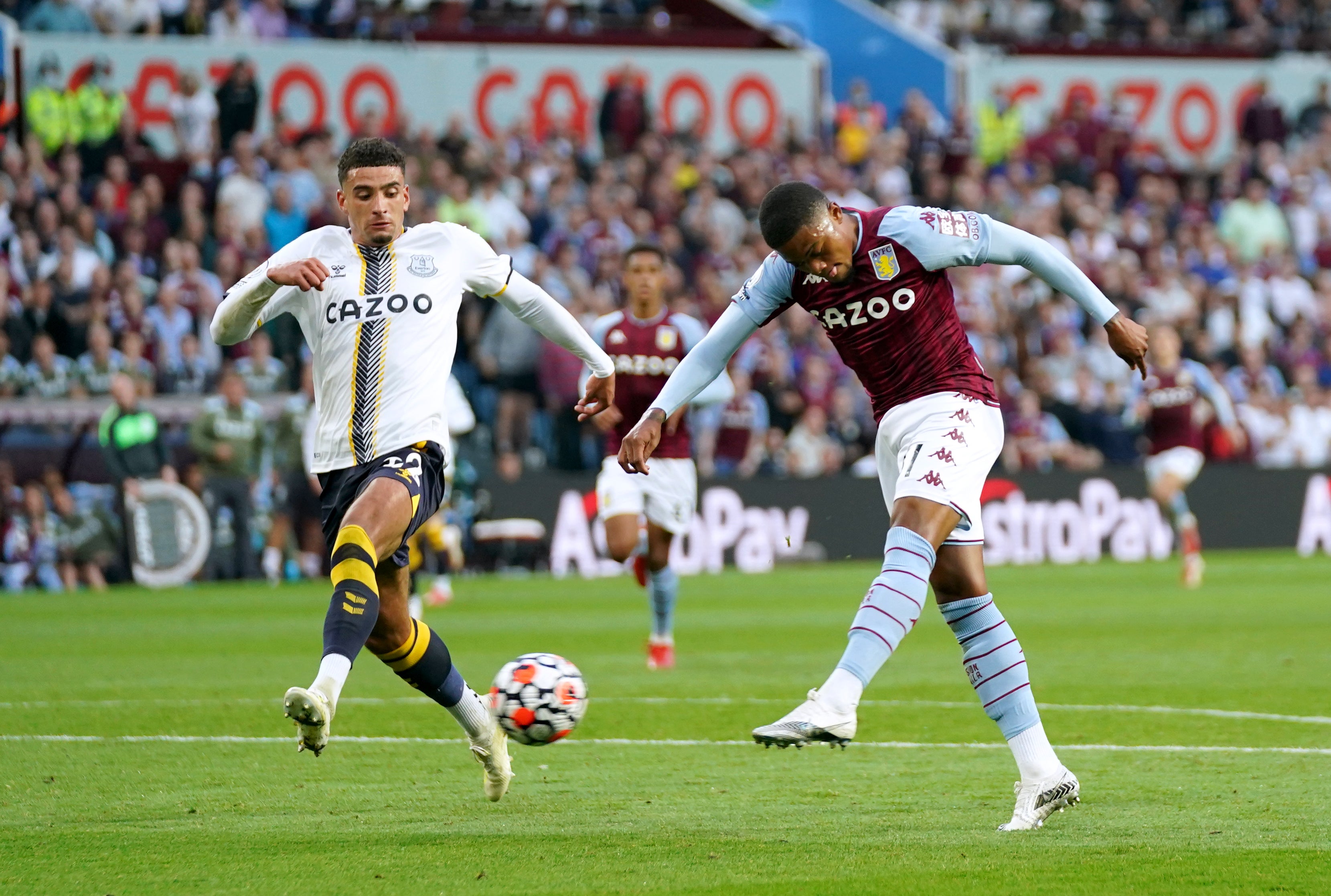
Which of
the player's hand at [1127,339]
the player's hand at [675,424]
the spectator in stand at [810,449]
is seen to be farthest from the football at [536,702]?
the spectator in stand at [810,449]

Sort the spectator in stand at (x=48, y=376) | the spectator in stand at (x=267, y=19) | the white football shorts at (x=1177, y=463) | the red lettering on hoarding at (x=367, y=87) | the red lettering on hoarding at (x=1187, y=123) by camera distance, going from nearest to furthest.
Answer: the spectator in stand at (x=48, y=376)
the white football shorts at (x=1177, y=463)
the spectator in stand at (x=267, y=19)
the red lettering on hoarding at (x=367, y=87)
the red lettering on hoarding at (x=1187, y=123)

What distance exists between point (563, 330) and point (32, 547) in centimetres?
1408

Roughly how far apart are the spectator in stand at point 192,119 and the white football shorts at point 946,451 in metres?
17.8

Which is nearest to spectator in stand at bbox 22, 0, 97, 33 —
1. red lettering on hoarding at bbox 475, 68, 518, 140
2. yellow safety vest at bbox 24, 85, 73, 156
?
yellow safety vest at bbox 24, 85, 73, 156

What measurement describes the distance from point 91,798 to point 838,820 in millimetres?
2744

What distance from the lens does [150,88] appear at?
24.1 meters

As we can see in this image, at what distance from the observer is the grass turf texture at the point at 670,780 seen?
18.0 ft

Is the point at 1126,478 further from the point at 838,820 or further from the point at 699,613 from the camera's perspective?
the point at 838,820

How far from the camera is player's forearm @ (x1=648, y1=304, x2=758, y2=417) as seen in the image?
6648 mm

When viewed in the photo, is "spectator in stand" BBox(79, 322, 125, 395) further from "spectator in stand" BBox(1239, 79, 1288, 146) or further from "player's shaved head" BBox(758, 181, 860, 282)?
"spectator in stand" BBox(1239, 79, 1288, 146)

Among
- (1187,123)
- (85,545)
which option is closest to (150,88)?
(85,545)

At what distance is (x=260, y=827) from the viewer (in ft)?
20.7

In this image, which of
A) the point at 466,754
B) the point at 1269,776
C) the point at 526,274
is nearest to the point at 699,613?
the point at 526,274

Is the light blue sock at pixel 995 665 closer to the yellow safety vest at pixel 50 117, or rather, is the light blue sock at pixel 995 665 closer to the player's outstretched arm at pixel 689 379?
the player's outstretched arm at pixel 689 379
